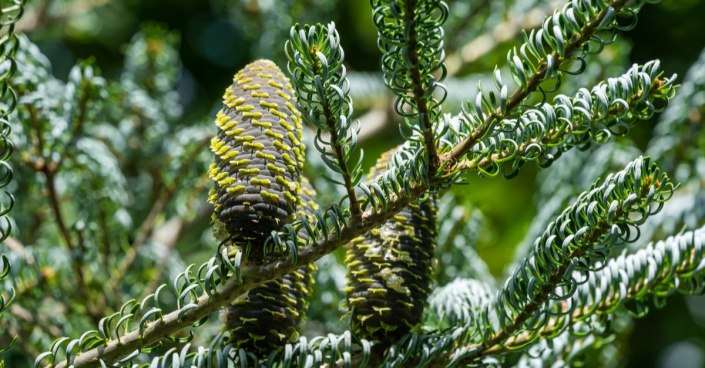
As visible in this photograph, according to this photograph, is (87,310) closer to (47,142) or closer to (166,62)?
(47,142)

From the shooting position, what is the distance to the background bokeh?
4.00ft

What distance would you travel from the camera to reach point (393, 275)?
1.73 ft

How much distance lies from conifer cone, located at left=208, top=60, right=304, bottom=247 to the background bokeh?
41cm

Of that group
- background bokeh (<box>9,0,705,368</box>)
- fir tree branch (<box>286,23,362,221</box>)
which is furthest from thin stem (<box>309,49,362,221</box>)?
background bokeh (<box>9,0,705,368</box>)

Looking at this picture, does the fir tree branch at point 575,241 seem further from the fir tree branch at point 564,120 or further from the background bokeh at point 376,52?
the background bokeh at point 376,52

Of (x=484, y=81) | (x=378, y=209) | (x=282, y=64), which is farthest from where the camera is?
(x=484, y=81)

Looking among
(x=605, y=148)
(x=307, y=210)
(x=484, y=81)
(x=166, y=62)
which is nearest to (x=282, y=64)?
(x=166, y=62)

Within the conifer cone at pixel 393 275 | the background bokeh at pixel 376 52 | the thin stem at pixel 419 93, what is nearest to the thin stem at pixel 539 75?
the thin stem at pixel 419 93

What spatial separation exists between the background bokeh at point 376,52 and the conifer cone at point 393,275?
0.34 meters

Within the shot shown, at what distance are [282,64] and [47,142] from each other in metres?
0.50

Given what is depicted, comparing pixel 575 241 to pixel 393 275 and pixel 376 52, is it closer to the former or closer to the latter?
pixel 393 275

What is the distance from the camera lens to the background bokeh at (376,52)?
1.22m

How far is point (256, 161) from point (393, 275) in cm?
14

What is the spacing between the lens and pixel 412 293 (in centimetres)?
54
